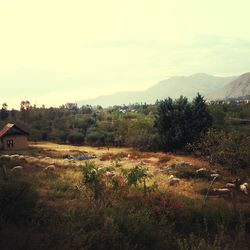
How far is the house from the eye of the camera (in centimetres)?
5378

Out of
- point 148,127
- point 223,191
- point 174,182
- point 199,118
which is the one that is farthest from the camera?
point 148,127

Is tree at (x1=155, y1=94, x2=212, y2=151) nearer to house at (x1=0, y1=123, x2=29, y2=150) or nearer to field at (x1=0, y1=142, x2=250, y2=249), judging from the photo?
field at (x1=0, y1=142, x2=250, y2=249)

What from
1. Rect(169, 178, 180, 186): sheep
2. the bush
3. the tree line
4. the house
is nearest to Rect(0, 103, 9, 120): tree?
the tree line

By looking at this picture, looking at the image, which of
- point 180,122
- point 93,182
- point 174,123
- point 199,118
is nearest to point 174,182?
point 93,182

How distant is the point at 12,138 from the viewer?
5453 centimetres

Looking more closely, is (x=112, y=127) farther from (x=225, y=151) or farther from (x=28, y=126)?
(x=225, y=151)

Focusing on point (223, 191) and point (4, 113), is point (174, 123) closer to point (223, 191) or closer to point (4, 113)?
point (223, 191)

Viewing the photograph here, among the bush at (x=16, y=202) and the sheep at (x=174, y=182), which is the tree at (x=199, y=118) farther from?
the bush at (x=16, y=202)

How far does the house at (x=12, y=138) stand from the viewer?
53781mm

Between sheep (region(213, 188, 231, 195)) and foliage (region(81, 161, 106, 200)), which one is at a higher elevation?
foliage (region(81, 161, 106, 200))

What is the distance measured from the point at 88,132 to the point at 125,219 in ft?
203

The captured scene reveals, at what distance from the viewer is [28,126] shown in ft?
257

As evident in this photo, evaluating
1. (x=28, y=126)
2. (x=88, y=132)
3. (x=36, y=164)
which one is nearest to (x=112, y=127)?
(x=88, y=132)

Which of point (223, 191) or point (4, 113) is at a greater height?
point (4, 113)
